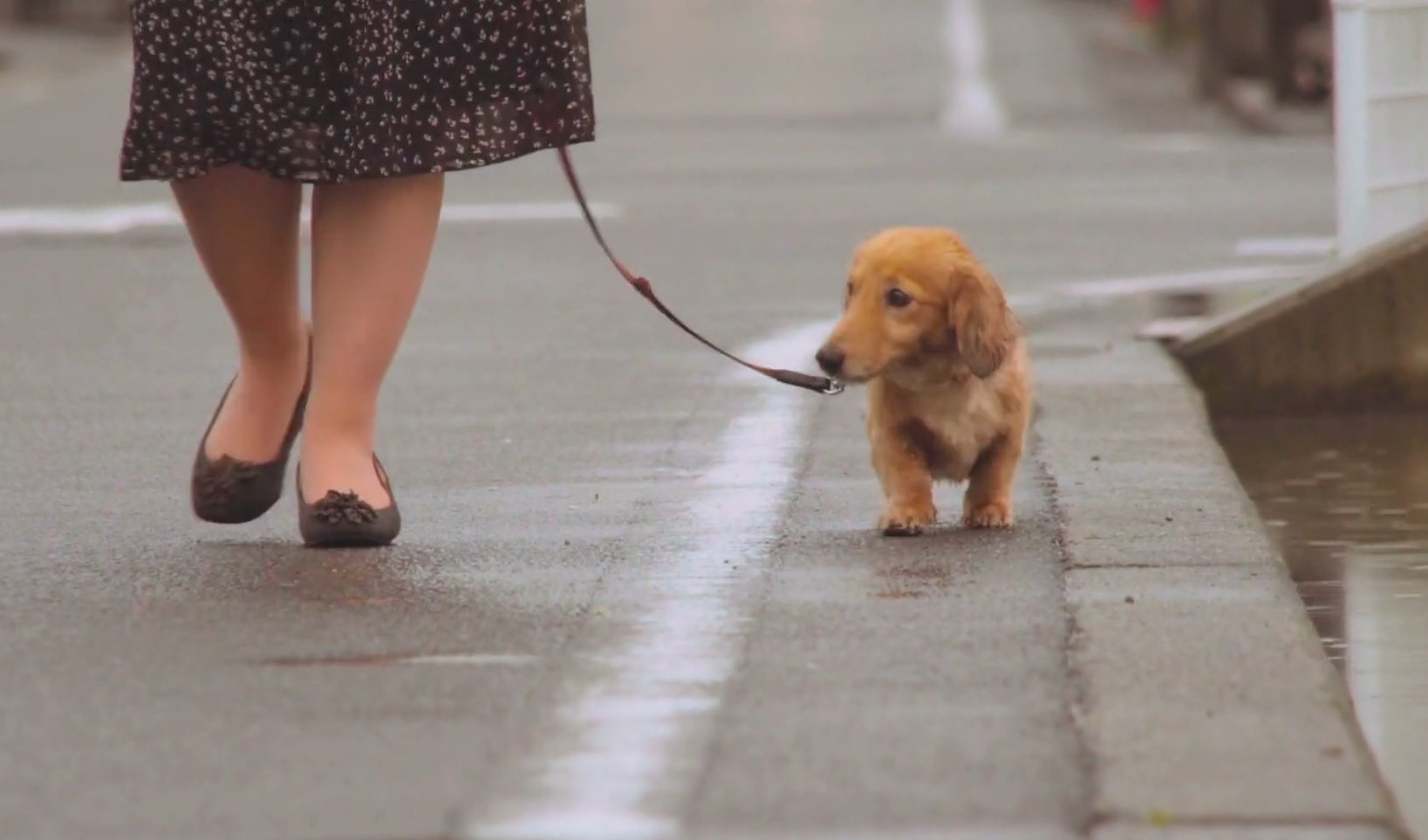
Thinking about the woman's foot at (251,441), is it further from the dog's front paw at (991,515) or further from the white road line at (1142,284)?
the white road line at (1142,284)

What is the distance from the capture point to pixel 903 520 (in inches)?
208

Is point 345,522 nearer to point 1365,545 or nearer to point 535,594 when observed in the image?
point 535,594

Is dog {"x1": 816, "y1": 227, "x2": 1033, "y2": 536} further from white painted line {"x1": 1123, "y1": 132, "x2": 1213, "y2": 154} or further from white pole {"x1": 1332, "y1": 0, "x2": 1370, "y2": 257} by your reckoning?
white painted line {"x1": 1123, "y1": 132, "x2": 1213, "y2": 154}

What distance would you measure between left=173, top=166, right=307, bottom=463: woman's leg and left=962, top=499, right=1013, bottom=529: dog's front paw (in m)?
1.24

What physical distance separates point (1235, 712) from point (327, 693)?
3.84 feet

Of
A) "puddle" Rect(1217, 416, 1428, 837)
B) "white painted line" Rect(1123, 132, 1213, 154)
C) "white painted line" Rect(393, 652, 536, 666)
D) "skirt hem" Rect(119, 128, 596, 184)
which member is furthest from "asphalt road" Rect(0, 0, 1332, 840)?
"white painted line" Rect(1123, 132, 1213, 154)

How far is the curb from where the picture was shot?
11.2 ft

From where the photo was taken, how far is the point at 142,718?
3.96 meters

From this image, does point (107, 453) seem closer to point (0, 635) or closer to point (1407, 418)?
point (0, 635)

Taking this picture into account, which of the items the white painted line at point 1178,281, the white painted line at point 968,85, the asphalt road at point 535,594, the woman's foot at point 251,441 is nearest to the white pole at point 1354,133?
the asphalt road at point 535,594

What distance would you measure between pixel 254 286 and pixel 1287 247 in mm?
6019

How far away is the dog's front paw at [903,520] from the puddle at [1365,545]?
656mm

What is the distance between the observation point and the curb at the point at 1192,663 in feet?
11.2

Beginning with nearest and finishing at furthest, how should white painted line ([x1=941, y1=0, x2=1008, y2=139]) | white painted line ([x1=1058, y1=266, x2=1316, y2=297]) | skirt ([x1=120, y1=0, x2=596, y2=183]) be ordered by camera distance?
skirt ([x1=120, y1=0, x2=596, y2=183]) < white painted line ([x1=1058, y1=266, x2=1316, y2=297]) < white painted line ([x1=941, y1=0, x2=1008, y2=139])
